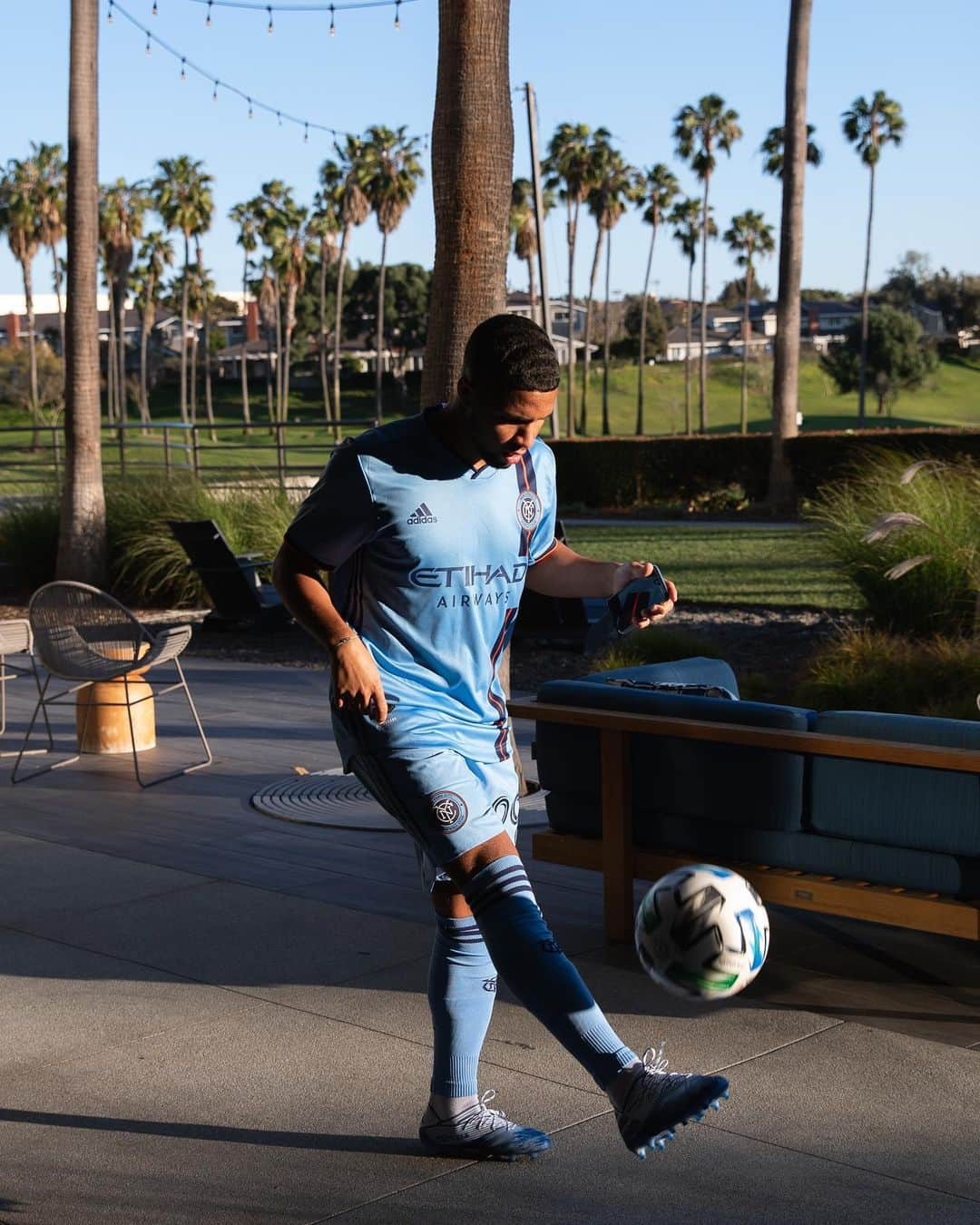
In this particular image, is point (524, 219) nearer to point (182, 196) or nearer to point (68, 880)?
point (182, 196)

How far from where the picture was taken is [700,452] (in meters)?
32.2

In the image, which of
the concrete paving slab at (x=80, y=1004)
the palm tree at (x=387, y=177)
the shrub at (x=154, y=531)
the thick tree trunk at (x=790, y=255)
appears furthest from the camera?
the palm tree at (x=387, y=177)

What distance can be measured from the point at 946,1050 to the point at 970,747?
2.78ft

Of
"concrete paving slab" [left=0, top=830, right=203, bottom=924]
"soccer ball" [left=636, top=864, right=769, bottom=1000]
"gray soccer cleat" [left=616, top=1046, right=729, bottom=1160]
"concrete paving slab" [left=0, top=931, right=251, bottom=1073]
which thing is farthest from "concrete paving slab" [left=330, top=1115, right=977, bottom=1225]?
"concrete paving slab" [left=0, top=830, right=203, bottom=924]

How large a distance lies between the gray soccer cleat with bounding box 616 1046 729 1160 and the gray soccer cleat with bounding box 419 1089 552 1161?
19.2 inches

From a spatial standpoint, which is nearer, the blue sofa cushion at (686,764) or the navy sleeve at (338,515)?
the navy sleeve at (338,515)

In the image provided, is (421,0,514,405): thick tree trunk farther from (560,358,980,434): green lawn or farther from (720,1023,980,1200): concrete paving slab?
(560,358,980,434): green lawn

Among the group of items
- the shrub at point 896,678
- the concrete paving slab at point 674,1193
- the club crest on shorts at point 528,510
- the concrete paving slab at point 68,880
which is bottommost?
the concrete paving slab at point 68,880

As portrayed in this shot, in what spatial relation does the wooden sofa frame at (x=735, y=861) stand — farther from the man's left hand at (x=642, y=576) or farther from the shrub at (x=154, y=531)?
the shrub at (x=154, y=531)

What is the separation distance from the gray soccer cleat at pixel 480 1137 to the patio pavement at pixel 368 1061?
0.11 feet

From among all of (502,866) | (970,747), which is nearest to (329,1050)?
(502,866)

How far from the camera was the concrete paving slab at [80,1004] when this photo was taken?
15.1 ft

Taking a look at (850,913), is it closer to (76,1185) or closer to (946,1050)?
(946,1050)

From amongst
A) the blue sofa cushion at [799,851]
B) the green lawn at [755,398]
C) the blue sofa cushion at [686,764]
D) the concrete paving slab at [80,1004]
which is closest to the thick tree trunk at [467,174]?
the blue sofa cushion at [686,764]
